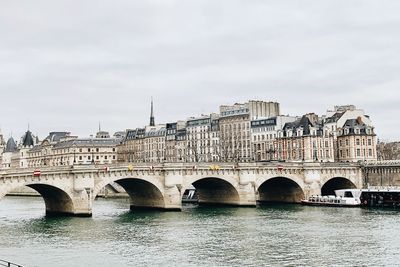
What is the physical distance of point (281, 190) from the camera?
94125 mm

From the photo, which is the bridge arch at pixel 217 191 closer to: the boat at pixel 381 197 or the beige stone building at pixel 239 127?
the boat at pixel 381 197

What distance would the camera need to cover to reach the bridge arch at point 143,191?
7493 cm

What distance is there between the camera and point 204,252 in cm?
4438

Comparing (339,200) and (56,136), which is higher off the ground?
(56,136)

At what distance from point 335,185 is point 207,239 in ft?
167

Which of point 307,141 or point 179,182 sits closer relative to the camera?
point 179,182

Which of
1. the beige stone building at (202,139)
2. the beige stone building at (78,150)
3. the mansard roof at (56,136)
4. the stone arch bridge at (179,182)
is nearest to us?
the stone arch bridge at (179,182)

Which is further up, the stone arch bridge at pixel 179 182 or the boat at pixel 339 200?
the stone arch bridge at pixel 179 182

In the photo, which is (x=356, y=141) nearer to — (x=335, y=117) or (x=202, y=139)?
(x=335, y=117)

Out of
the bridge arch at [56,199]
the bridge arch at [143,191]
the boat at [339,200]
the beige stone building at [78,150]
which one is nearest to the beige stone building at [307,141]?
the boat at [339,200]

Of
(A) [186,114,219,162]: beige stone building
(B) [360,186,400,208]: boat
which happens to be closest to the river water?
(B) [360,186,400,208]: boat

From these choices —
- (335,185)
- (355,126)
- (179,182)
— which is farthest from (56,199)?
(355,126)

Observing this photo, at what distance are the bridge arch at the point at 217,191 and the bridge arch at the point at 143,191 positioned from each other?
13.1 feet

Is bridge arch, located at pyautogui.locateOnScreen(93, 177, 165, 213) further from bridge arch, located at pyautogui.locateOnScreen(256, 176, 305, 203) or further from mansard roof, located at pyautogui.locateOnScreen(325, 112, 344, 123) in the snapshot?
mansard roof, located at pyautogui.locateOnScreen(325, 112, 344, 123)
